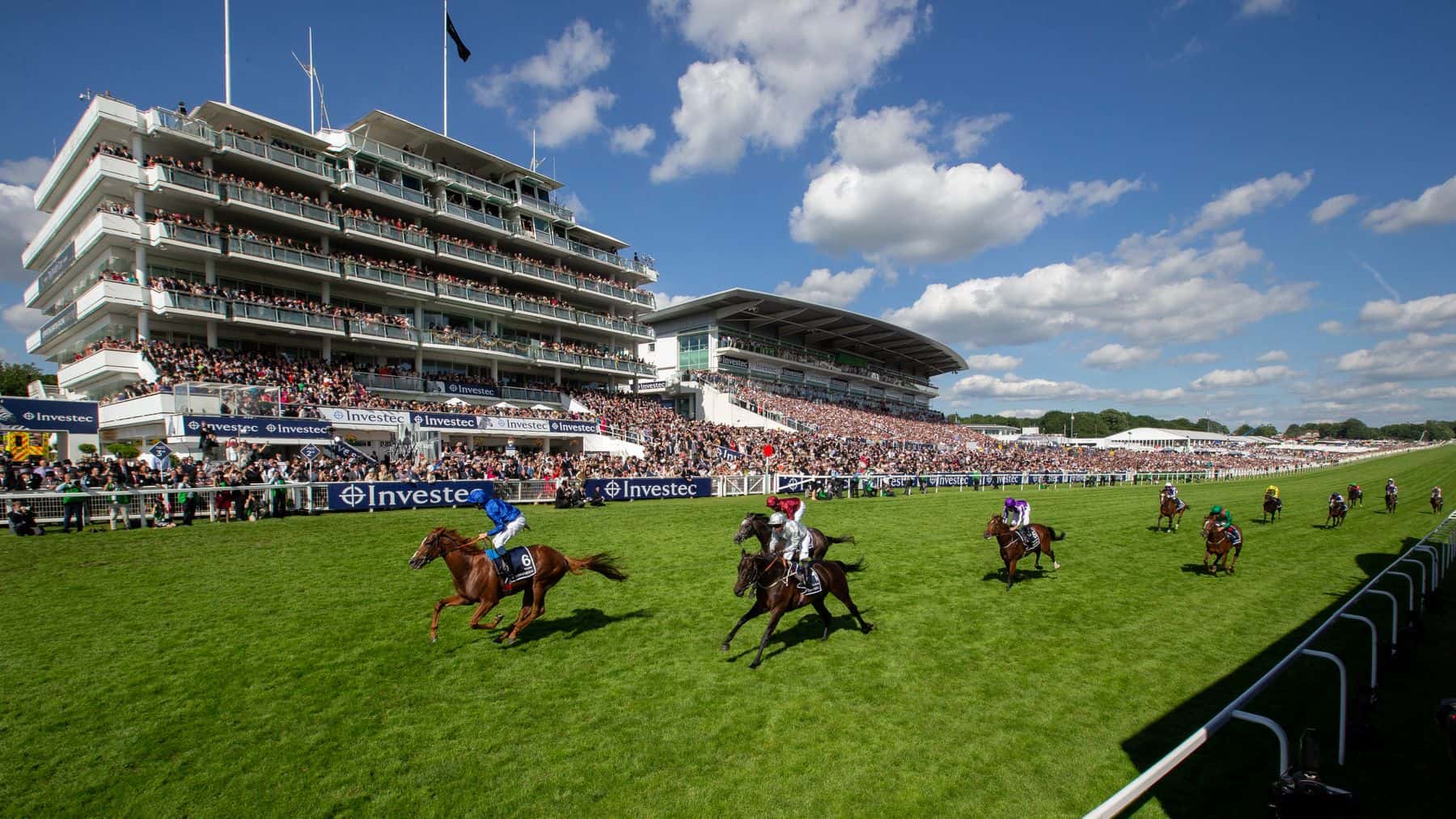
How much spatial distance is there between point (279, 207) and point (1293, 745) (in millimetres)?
40199

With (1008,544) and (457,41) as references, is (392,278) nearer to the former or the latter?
(457,41)

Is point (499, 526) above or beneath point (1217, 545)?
above

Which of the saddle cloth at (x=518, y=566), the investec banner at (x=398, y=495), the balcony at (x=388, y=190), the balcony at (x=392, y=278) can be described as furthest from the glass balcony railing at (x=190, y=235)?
the saddle cloth at (x=518, y=566)

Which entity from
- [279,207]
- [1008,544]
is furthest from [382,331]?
[1008,544]

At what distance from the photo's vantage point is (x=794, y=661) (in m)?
7.91

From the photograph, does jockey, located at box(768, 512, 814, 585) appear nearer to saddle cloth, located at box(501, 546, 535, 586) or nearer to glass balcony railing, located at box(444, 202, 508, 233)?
saddle cloth, located at box(501, 546, 535, 586)

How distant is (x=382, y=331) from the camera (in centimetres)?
3494

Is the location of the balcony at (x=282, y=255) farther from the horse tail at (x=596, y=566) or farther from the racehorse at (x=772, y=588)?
the racehorse at (x=772, y=588)

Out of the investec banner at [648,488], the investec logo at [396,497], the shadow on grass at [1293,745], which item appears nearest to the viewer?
the shadow on grass at [1293,745]

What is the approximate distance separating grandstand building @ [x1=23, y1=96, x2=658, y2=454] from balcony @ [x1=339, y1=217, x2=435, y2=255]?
0.09 meters

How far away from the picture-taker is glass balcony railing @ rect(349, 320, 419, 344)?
33969mm

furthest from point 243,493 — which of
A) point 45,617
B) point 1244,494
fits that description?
point 1244,494

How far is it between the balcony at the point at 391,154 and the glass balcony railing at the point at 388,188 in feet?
4.07

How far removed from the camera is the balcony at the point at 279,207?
1222 inches
